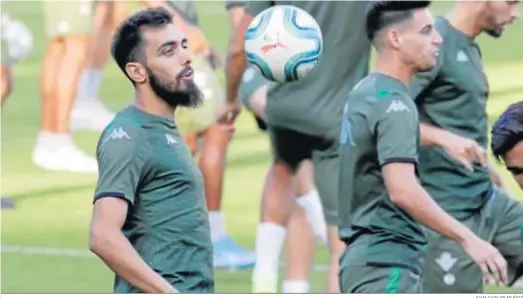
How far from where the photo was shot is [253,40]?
7.86 metres

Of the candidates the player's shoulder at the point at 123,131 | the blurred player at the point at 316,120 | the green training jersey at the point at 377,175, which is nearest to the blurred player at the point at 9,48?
the blurred player at the point at 316,120

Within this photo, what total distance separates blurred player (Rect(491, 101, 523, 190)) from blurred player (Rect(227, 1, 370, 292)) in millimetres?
1548

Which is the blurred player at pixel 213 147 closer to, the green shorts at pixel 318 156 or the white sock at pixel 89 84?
the green shorts at pixel 318 156

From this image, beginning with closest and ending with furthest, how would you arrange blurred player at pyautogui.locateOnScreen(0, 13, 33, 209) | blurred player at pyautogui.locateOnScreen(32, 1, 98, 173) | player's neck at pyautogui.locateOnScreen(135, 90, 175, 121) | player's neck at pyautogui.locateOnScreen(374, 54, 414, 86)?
1. player's neck at pyautogui.locateOnScreen(135, 90, 175, 121)
2. player's neck at pyautogui.locateOnScreen(374, 54, 414, 86)
3. blurred player at pyautogui.locateOnScreen(0, 13, 33, 209)
4. blurred player at pyautogui.locateOnScreen(32, 1, 98, 173)

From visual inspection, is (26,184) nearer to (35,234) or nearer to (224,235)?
(35,234)

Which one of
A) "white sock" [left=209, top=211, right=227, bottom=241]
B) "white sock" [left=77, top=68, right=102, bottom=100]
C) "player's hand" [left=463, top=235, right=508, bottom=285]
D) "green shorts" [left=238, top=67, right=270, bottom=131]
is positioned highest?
"player's hand" [left=463, top=235, right=508, bottom=285]

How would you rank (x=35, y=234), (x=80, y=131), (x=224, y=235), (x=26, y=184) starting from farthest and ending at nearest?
(x=80, y=131), (x=26, y=184), (x=35, y=234), (x=224, y=235)

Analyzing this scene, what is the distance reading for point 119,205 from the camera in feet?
18.9

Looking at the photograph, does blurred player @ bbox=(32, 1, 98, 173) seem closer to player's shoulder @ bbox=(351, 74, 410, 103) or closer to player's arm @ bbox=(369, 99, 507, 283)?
player's shoulder @ bbox=(351, 74, 410, 103)

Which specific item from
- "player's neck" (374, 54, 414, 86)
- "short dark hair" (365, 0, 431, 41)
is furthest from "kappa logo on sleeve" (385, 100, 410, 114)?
"short dark hair" (365, 0, 431, 41)

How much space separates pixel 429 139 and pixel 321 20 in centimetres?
161

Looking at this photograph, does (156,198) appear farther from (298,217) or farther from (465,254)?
(298,217)

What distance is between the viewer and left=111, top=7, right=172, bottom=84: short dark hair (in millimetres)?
6121
